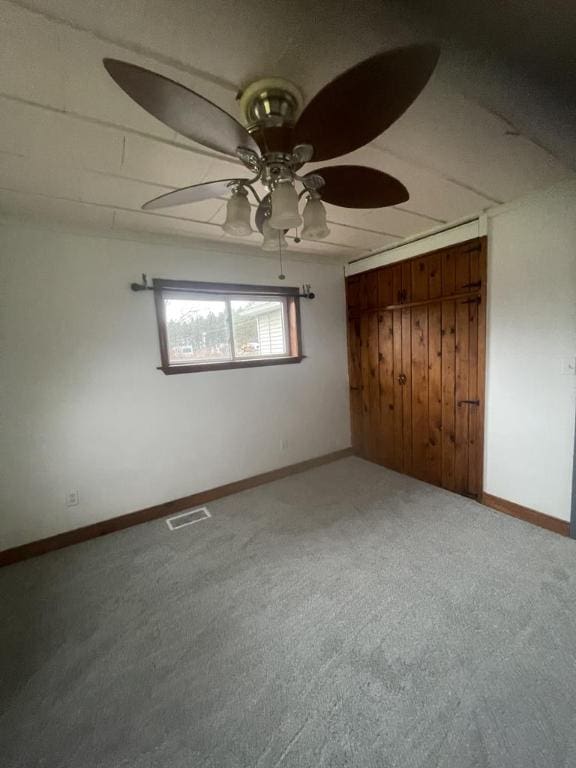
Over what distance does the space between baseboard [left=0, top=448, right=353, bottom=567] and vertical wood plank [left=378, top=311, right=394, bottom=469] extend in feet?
2.46

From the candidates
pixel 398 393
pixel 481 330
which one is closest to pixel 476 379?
pixel 481 330

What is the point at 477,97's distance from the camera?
113 centimetres

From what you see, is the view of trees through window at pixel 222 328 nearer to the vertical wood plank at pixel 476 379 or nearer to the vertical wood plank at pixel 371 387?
the vertical wood plank at pixel 371 387

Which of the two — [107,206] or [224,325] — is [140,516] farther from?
[107,206]

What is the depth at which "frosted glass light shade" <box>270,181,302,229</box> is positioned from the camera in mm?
1053

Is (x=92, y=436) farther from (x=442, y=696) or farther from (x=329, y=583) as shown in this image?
(x=442, y=696)

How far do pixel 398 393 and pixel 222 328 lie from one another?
1879mm

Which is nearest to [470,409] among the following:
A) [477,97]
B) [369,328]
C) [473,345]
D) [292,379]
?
[473,345]

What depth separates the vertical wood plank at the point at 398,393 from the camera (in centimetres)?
Result: 304

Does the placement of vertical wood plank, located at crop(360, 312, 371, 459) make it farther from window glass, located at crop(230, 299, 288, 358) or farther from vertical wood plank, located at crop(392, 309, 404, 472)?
window glass, located at crop(230, 299, 288, 358)

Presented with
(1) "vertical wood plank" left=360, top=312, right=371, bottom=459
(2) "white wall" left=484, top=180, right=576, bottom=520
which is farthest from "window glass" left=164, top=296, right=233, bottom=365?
(2) "white wall" left=484, top=180, right=576, bottom=520

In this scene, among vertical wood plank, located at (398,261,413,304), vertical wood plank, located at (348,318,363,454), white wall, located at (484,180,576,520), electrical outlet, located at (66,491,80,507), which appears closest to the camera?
white wall, located at (484,180,576,520)

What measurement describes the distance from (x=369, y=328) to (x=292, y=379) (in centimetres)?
102

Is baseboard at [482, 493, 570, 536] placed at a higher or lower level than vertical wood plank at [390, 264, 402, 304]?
lower
